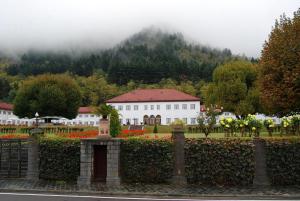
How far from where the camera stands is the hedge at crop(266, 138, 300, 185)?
47.0ft

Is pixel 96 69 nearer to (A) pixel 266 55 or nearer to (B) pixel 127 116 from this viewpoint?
(B) pixel 127 116

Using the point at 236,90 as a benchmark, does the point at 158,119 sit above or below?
below

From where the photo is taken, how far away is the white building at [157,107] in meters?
84.6

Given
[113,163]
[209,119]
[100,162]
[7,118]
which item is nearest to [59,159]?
[100,162]

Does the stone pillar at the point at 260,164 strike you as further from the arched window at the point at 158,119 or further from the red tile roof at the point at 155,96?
the arched window at the point at 158,119

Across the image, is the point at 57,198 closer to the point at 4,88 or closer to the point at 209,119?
the point at 209,119

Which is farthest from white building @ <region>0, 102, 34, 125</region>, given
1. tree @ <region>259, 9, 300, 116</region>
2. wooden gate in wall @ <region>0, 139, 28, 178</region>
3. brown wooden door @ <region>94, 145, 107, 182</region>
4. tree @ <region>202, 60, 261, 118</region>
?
brown wooden door @ <region>94, 145, 107, 182</region>

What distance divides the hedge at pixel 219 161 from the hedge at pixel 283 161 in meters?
0.78

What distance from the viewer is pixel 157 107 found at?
86688mm

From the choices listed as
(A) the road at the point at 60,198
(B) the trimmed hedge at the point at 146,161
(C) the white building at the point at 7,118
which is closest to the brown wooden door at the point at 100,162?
(B) the trimmed hedge at the point at 146,161

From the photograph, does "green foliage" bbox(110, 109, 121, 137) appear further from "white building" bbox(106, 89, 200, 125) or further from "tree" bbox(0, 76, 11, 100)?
"tree" bbox(0, 76, 11, 100)

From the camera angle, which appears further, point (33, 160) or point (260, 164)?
point (33, 160)

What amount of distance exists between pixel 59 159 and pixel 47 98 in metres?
54.2

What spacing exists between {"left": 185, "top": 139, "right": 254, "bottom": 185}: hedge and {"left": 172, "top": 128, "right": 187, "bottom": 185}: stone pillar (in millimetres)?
216
